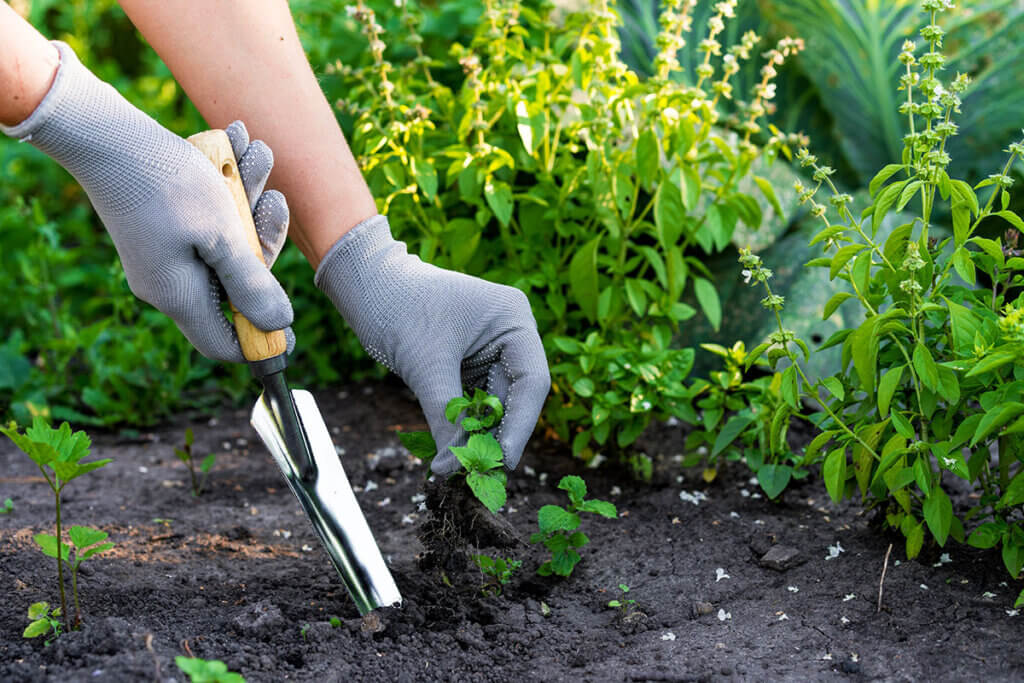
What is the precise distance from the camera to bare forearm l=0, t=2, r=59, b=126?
145 centimetres

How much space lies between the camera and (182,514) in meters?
2.19

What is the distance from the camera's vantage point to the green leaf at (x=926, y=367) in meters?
1.54

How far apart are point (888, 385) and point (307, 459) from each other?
101cm

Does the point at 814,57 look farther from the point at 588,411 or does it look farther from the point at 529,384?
the point at 529,384

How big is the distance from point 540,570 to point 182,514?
2.94 ft

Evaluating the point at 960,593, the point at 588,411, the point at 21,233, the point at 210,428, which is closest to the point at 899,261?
the point at 960,593

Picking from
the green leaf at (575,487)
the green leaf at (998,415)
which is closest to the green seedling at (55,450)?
the green leaf at (575,487)

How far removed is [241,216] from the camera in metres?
1.65

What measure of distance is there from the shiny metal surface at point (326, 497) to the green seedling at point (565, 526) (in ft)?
0.96

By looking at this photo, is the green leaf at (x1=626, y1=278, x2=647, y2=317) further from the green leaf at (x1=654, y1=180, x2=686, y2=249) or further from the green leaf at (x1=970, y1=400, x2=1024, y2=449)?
the green leaf at (x1=970, y1=400, x2=1024, y2=449)

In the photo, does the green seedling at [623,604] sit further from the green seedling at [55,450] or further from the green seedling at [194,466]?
the green seedling at [194,466]

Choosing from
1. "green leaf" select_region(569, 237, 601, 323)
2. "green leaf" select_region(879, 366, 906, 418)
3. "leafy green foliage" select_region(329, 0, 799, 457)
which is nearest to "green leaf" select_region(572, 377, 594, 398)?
"leafy green foliage" select_region(329, 0, 799, 457)

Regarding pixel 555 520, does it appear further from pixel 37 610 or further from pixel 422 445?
pixel 37 610

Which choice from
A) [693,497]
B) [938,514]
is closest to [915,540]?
[938,514]
